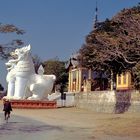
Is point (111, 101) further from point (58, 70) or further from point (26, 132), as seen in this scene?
point (58, 70)

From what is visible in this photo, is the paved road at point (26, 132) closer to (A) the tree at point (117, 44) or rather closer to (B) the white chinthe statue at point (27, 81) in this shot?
(A) the tree at point (117, 44)

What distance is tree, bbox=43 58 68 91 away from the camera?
96.8 m

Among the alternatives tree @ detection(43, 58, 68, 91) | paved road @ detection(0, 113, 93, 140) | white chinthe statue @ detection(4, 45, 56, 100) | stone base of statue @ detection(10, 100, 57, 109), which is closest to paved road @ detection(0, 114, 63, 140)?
paved road @ detection(0, 113, 93, 140)

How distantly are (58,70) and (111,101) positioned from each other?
5017 centimetres

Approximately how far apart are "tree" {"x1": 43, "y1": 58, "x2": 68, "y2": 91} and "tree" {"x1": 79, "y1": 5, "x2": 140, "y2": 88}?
147ft

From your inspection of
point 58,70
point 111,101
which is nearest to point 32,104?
point 111,101

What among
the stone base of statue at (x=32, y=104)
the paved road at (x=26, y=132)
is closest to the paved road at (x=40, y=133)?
the paved road at (x=26, y=132)

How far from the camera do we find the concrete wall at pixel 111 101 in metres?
43.2

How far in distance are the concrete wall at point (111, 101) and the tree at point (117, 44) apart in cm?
242

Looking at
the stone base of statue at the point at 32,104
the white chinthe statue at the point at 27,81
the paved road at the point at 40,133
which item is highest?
the white chinthe statue at the point at 27,81

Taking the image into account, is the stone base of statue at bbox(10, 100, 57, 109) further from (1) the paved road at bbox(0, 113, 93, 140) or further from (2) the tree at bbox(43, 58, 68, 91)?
(2) the tree at bbox(43, 58, 68, 91)

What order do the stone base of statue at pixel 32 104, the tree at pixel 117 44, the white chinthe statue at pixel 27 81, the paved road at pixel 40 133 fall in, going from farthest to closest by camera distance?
the white chinthe statue at pixel 27 81 < the stone base of statue at pixel 32 104 < the tree at pixel 117 44 < the paved road at pixel 40 133

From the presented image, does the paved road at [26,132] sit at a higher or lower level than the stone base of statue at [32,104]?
lower

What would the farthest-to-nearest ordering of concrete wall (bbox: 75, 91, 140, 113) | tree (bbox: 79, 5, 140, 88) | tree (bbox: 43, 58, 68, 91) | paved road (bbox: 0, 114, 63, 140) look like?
tree (bbox: 43, 58, 68, 91) < concrete wall (bbox: 75, 91, 140, 113) < tree (bbox: 79, 5, 140, 88) < paved road (bbox: 0, 114, 63, 140)
